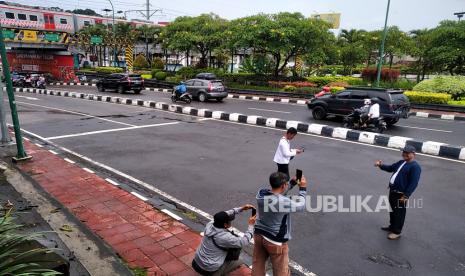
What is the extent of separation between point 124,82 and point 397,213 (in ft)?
81.7

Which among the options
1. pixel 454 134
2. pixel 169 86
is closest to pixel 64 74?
pixel 169 86

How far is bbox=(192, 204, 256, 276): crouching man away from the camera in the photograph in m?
3.83

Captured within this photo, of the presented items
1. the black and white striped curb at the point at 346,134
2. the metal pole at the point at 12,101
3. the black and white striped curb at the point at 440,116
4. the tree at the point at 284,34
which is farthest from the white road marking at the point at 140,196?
the tree at the point at 284,34

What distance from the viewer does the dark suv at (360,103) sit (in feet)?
45.4

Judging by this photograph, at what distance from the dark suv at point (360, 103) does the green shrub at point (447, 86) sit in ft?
29.5

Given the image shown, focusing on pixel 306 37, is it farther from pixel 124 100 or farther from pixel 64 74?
pixel 64 74

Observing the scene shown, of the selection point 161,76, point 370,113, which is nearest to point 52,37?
point 161,76

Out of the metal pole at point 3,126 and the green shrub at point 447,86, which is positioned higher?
the green shrub at point 447,86

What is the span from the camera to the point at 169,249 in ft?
15.6

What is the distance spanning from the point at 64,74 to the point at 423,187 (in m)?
41.0

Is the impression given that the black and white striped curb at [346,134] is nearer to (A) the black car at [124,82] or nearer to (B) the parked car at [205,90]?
(B) the parked car at [205,90]

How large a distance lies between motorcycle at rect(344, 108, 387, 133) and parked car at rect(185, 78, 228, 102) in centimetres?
1025

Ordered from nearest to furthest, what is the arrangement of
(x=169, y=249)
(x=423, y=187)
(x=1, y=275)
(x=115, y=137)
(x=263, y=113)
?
(x=1, y=275) → (x=169, y=249) → (x=423, y=187) → (x=115, y=137) → (x=263, y=113)

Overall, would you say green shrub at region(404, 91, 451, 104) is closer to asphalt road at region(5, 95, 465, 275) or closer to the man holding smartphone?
asphalt road at region(5, 95, 465, 275)
